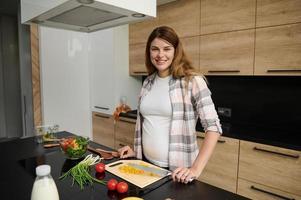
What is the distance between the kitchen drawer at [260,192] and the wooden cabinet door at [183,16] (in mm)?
1354

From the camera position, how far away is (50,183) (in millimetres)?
663

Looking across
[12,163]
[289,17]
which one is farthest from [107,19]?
[289,17]

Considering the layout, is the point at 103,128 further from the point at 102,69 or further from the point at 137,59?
the point at 137,59

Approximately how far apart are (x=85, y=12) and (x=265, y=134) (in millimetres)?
1563

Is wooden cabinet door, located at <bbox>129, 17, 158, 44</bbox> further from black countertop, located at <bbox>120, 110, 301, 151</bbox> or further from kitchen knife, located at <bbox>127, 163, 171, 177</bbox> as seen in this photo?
kitchen knife, located at <bbox>127, 163, 171, 177</bbox>

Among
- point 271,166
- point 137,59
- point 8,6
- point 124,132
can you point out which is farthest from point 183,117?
point 8,6

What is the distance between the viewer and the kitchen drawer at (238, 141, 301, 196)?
149cm

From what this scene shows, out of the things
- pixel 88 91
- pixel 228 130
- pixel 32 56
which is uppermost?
pixel 32 56

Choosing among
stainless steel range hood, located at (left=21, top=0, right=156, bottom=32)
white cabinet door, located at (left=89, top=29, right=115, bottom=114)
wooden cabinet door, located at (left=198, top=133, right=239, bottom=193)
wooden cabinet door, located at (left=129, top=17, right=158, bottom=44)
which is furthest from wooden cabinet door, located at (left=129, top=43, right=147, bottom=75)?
stainless steel range hood, located at (left=21, top=0, right=156, bottom=32)

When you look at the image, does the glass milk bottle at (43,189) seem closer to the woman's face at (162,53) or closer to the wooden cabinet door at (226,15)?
the woman's face at (162,53)

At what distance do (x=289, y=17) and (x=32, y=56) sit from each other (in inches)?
89.6

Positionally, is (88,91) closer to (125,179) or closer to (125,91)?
(125,91)

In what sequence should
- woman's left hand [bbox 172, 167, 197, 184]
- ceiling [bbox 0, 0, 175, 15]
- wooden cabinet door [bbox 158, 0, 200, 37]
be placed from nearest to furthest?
1. woman's left hand [bbox 172, 167, 197, 184]
2. wooden cabinet door [bbox 158, 0, 200, 37]
3. ceiling [bbox 0, 0, 175, 15]

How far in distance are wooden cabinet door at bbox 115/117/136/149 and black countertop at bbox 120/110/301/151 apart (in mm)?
807
